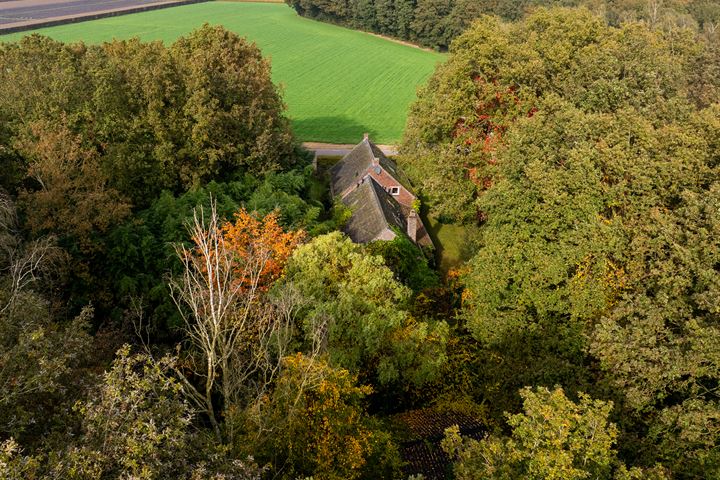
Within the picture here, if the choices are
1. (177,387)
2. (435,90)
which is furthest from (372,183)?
(177,387)

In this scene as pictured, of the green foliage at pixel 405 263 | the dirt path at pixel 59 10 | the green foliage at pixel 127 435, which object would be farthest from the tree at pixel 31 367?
the dirt path at pixel 59 10

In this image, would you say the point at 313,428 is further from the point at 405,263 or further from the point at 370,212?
the point at 370,212

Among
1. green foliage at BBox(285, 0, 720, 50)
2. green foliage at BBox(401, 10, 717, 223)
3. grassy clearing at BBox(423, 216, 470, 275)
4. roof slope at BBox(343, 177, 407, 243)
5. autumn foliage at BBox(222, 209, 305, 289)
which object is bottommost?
grassy clearing at BBox(423, 216, 470, 275)

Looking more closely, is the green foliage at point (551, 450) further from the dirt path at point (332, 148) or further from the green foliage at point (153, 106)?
the dirt path at point (332, 148)

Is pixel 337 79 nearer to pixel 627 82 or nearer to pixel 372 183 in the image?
pixel 372 183

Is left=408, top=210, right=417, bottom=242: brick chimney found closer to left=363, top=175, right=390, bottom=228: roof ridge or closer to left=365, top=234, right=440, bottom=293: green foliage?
left=363, top=175, right=390, bottom=228: roof ridge

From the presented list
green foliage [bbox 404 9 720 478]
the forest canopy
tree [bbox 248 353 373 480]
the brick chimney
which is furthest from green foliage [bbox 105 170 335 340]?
green foliage [bbox 404 9 720 478]
